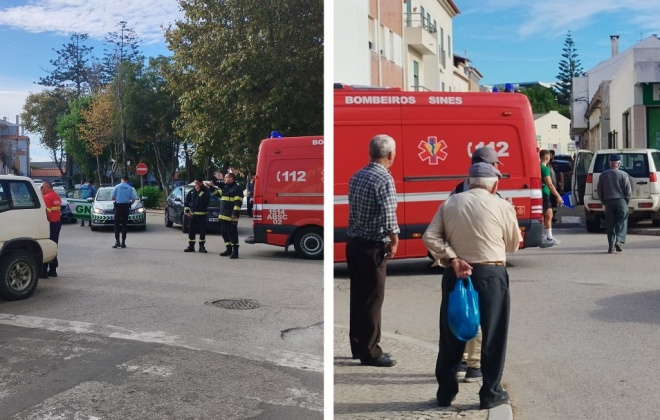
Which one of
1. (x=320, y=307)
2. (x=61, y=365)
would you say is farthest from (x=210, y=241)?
(x=61, y=365)

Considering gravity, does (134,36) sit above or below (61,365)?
above

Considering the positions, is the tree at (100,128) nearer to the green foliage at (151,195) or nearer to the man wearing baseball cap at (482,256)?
the green foliage at (151,195)

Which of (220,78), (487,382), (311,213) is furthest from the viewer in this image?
(487,382)

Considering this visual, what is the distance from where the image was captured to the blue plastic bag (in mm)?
2672

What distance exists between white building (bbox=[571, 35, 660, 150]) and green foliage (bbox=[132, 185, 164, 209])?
4.26 meters

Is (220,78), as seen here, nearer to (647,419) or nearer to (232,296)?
(232,296)

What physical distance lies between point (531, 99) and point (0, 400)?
3550mm

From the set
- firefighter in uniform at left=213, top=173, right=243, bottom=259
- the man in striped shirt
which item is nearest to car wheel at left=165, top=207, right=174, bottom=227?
firefighter in uniform at left=213, top=173, right=243, bottom=259

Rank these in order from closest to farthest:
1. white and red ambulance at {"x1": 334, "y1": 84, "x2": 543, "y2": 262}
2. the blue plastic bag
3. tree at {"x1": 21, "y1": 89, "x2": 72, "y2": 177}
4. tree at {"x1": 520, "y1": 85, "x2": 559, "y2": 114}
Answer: tree at {"x1": 21, "y1": 89, "x2": 72, "y2": 177}
the blue plastic bag
white and red ambulance at {"x1": 334, "y1": 84, "x2": 543, "y2": 262}
tree at {"x1": 520, "y1": 85, "x2": 559, "y2": 114}

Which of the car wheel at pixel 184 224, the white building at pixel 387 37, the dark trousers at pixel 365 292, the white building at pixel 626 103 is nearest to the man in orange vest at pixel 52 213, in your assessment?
the car wheel at pixel 184 224

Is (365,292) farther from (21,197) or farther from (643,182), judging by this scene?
(643,182)

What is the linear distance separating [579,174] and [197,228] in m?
10.2

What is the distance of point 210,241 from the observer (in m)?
2.06

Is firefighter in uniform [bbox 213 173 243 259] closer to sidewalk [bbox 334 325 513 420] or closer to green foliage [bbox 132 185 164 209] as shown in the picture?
green foliage [bbox 132 185 164 209]
